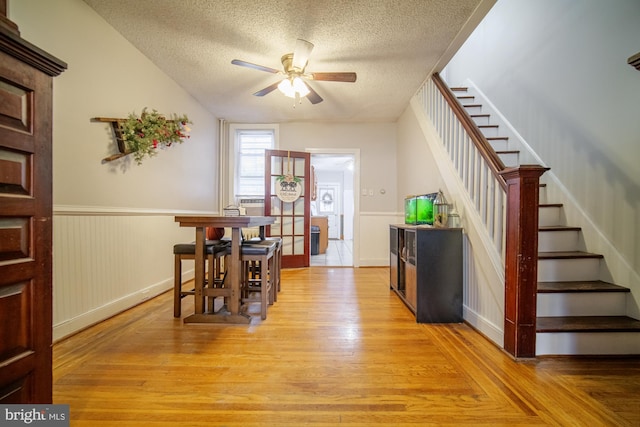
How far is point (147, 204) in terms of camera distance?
268cm

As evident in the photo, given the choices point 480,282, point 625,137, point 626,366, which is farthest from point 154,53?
point 626,366

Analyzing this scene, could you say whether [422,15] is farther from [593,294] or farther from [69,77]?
[69,77]

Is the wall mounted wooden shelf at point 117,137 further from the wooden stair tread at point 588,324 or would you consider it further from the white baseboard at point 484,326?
the wooden stair tread at point 588,324

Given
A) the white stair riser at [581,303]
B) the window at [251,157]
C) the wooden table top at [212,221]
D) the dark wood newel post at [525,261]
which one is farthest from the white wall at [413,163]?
the window at [251,157]

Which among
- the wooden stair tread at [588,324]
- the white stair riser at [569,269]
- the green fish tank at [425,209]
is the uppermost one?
the green fish tank at [425,209]

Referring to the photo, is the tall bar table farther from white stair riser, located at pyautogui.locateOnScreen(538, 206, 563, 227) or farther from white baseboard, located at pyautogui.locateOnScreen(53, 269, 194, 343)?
white stair riser, located at pyautogui.locateOnScreen(538, 206, 563, 227)

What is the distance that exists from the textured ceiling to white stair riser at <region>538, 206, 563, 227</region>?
176 centimetres

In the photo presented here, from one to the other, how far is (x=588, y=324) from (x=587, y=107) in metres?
1.73

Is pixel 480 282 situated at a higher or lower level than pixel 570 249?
lower

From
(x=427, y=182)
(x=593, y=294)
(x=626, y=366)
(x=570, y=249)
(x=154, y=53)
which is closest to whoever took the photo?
(x=626, y=366)

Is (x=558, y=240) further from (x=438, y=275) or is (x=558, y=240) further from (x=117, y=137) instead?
(x=117, y=137)

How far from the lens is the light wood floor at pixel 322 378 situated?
1162mm

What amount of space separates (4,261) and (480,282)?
2542 millimetres

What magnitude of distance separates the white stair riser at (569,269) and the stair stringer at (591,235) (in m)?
0.06
